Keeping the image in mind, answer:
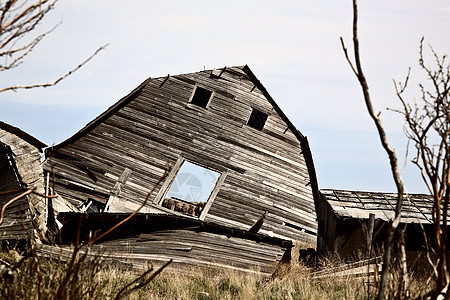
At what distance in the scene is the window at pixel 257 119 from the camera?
62.9 feet

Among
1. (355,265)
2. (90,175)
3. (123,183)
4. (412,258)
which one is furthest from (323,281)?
(90,175)

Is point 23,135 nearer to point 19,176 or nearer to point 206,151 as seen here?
point 19,176

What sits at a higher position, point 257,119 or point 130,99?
point 257,119

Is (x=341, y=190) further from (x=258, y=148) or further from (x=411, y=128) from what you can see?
(x=411, y=128)

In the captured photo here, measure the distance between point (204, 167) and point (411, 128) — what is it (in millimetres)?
12366

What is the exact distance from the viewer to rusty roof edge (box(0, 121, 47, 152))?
1416cm

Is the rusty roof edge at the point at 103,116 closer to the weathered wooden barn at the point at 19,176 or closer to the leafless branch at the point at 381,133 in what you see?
the weathered wooden barn at the point at 19,176

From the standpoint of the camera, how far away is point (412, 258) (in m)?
17.4

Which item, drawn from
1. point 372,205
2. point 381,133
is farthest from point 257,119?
point 381,133

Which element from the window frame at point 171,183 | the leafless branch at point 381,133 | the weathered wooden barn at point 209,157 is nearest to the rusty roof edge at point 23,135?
the weathered wooden barn at point 209,157

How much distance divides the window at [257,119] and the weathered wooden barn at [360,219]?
341 cm

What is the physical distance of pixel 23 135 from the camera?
1447cm

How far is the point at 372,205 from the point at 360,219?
102 centimetres

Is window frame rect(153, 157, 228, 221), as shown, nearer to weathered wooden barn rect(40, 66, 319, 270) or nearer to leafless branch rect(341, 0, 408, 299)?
weathered wooden barn rect(40, 66, 319, 270)
